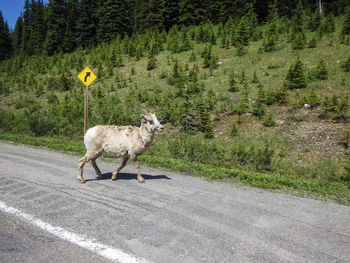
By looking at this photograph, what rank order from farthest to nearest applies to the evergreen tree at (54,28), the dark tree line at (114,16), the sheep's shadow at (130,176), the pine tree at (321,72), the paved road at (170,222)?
1. the evergreen tree at (54,28)
2. the dark tree line at (114,16)
3. the pine tree at (321,72)
4. the sheep's shadow at (130,176)
5. the paved road at (170,222)

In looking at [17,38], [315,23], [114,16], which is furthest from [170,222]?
[17,38]

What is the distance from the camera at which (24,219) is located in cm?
388

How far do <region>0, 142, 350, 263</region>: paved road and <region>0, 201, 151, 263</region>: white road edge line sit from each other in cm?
4

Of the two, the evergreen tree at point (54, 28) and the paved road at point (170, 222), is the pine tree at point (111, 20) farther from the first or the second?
the paved road at point (170, 222)

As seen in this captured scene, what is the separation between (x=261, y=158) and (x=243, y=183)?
242 centimetres

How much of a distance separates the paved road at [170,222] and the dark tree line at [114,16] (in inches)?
1587

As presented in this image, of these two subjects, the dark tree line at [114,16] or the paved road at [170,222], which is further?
the dark tree line at [114,16]

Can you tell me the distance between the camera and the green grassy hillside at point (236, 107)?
9219 millimetres

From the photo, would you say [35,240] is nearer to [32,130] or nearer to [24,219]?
[24,219]

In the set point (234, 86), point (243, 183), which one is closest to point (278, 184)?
point (243, 183)

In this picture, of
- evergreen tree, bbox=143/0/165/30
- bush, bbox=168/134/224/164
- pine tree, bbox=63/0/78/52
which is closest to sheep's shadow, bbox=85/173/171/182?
bush, bbox=168/134/224/164

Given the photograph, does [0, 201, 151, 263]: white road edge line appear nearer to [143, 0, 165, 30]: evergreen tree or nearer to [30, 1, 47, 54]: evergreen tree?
[143, 0, 165, 30]: evergreen tree

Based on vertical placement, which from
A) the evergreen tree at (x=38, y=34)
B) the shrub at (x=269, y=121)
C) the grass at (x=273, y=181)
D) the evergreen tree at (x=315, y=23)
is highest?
the evergreen tree at (x=38, y=34)

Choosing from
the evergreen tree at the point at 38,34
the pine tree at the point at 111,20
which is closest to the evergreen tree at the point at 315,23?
the pine tree at the point at 111,20
